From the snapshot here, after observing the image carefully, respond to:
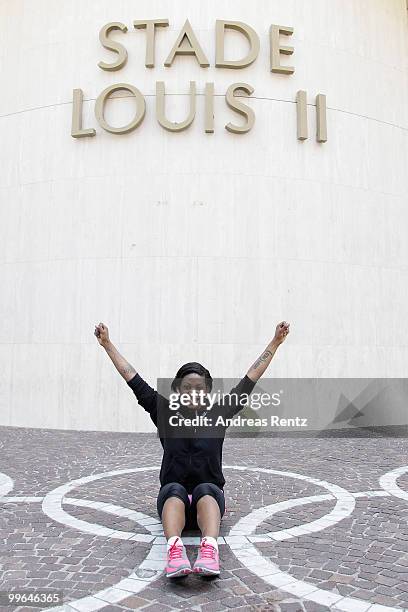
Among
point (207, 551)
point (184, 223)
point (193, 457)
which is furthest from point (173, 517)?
point (184, 223)

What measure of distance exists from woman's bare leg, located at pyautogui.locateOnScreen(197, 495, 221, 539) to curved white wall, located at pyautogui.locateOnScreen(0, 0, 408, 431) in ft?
21.1

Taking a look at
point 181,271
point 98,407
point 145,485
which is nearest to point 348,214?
point 181,271

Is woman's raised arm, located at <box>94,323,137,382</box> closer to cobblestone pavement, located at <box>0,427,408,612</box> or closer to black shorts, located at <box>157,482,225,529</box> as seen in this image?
black shorts, located at <box>157,482,225,529</box>

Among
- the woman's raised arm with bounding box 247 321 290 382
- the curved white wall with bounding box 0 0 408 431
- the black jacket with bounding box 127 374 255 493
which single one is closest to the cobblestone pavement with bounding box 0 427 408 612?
the black jacket with bounding box 127 374 255 493

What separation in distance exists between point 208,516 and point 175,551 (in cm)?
38

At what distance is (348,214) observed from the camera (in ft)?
36.1

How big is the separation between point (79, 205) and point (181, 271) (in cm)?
265

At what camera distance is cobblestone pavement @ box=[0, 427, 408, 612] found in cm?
306

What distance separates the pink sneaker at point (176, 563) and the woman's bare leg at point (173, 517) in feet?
0.41

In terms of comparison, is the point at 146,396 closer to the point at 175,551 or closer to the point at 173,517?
the point at 173,517

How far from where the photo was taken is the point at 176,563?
3080 millimetres

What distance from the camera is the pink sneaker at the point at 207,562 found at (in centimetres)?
310

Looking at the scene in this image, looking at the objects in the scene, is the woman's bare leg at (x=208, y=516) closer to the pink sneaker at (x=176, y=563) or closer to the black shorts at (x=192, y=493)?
the black shorts at (x=192, y=493)
